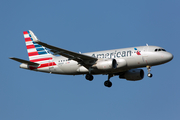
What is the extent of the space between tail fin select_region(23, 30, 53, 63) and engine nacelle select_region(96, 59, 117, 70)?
9.26 meters

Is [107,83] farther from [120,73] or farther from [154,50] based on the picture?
[154,50]

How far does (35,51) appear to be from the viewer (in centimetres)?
5269

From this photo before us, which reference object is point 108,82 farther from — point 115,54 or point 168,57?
point 168,57

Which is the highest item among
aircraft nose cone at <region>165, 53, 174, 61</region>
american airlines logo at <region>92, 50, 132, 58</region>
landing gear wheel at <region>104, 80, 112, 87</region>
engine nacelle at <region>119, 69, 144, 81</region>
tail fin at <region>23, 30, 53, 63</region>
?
tail fin at <region>23, 30, 53, 63</region>

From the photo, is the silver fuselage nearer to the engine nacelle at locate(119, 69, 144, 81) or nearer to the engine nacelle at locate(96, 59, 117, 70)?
the engine nacelle at locate(96, 59, 117, 70)

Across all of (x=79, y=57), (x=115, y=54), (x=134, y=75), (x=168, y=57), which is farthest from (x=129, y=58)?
(x=79, y=57)

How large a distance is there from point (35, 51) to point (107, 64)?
44.7 feet

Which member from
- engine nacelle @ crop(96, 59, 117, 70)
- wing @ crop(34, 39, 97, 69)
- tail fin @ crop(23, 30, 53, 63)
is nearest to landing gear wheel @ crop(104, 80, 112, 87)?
wing @ crop(34, 39, 97, 69)

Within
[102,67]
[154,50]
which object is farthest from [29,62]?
[154,50]

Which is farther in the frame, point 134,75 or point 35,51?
point 35,51

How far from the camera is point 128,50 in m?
45.6

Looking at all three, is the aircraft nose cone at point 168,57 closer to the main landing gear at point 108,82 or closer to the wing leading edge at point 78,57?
the wing leading edge at point 78,57

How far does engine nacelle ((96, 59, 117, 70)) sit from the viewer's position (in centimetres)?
4459

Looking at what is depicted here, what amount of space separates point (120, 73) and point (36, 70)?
12796 mm
